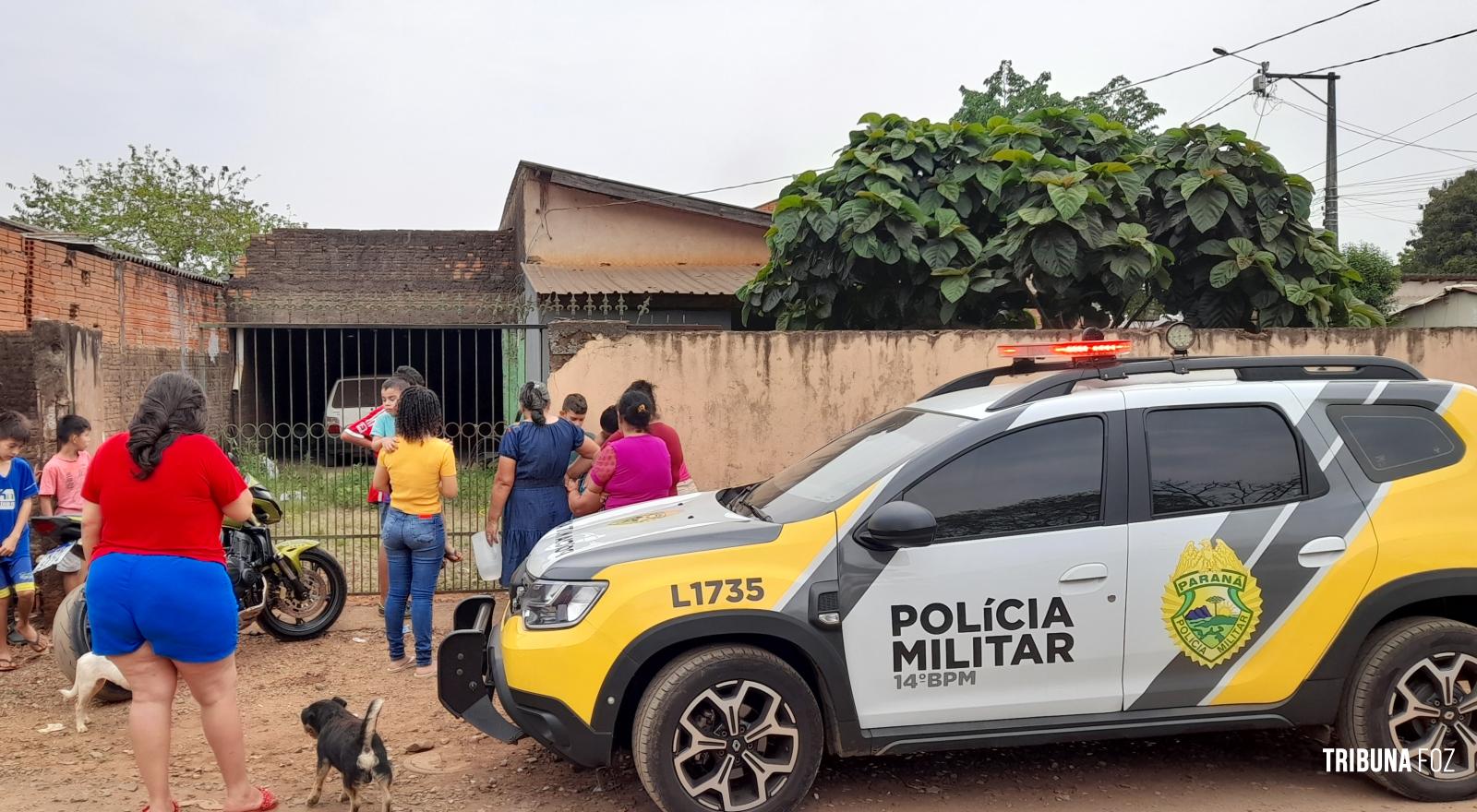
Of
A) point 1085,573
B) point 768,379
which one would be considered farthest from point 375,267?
point 1085,573

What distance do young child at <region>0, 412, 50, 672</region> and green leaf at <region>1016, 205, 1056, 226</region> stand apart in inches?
314

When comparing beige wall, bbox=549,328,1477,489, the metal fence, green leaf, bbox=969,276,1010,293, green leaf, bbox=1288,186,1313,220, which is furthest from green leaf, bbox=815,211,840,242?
green leaf, bbox=1288,186,1313,220

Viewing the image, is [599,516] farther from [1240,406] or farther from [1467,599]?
[1467,599]

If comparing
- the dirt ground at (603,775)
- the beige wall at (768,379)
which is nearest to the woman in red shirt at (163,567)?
the dirt ground at (603,775)

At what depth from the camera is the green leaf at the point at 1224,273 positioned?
32.3 feet

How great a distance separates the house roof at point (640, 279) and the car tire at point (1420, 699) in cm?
1072

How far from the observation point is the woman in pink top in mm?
5984

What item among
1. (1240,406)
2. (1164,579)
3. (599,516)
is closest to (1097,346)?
(1240,406)

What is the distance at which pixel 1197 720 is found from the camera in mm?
3930

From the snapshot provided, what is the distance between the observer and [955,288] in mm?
9695

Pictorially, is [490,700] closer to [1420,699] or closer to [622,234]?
[1420,699]

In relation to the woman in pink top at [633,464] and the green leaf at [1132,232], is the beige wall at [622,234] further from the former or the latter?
the woman in pink top at [633,464]

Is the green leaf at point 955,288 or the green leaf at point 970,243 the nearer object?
the green leaf at point 955,288

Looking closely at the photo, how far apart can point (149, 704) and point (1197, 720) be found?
12.9 feet
